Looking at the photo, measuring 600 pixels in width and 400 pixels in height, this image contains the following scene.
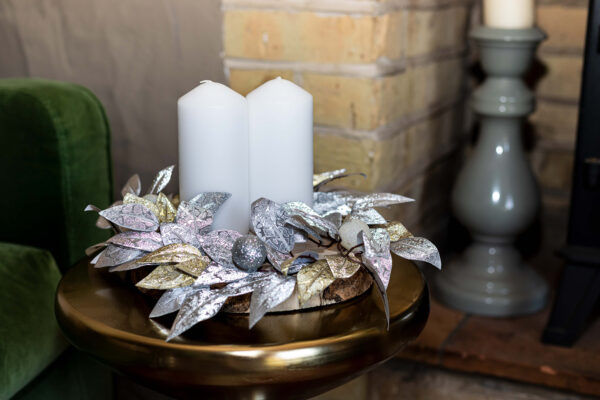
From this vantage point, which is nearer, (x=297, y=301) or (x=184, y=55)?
(x=297, y=301)

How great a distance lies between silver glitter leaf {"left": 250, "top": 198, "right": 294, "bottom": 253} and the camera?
65 cm

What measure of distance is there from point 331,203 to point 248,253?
18cm

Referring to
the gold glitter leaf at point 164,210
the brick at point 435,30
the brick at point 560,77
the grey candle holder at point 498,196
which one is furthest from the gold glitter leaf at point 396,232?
the brick at point 560,77

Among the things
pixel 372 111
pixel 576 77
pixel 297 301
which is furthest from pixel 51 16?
pixel 576 77

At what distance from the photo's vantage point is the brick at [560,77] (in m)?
1.49

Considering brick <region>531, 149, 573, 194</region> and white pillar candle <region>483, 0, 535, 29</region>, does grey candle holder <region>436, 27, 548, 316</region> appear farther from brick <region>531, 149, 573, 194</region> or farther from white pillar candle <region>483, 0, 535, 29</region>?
brick <region>531, 149, 573, 194</region>

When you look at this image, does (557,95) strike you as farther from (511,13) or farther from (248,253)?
(248,253)

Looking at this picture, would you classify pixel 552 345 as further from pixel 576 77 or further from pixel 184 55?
pixel 184 55

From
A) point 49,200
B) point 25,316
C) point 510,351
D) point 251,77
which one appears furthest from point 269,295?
point 510,351

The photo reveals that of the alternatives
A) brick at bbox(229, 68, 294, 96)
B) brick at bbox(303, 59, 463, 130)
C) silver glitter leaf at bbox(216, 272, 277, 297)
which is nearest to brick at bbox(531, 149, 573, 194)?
brick at bbox(303, 59, 463, 130)

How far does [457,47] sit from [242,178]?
91 cm

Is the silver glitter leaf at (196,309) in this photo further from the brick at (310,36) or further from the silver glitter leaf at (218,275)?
the brick at (310,36)

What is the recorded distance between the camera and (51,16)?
1304 millimetres

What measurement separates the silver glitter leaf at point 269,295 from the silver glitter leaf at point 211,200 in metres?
0.11
